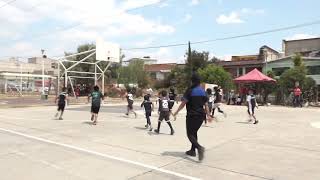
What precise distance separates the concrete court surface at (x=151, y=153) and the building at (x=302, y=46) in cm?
5019

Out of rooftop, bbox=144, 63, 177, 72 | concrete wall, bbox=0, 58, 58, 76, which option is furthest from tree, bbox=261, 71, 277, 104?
concrete wall, bbox=0, 58, 58, 76

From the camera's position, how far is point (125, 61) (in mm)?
74500

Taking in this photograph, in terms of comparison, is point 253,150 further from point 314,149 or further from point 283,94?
point 283,94

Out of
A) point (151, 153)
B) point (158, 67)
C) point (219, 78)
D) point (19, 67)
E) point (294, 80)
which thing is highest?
point (19, 67)

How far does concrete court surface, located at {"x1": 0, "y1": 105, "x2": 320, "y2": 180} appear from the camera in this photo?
792cm

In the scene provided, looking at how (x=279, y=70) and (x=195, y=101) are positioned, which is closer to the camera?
(x=195, y=101)

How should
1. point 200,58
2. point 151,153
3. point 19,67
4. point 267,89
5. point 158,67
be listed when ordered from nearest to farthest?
1. point 151,153
2. point 267,89
3. point 200,58
4. point 158,67
5. point 19,67

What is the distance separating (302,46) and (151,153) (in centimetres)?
5884

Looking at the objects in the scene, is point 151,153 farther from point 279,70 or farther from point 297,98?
point 279,70

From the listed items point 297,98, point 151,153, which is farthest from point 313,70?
point 151,153

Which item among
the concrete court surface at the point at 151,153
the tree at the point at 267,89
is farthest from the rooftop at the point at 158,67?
the concrete court surface at the point at 151,153

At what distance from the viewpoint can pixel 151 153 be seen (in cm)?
995

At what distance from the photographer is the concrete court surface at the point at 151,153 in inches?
312

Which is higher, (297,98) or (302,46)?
(302,46)
